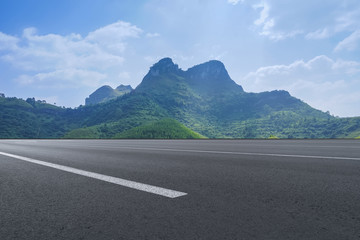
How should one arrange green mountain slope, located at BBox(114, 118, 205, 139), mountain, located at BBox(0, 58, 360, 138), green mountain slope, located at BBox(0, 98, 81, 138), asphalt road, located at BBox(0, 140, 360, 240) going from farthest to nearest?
green mountain slope, located at BBox(0, 98, 81, 138) < mountain, located at BBox(0, 58, 360, 138) < green mountain slope, located at BBox(114, 118, 205, 139) < asphalt road, located at BBox(0, 140, 360, 240)

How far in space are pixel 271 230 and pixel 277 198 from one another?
0.94 meters

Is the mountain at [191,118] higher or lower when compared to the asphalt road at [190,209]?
higher

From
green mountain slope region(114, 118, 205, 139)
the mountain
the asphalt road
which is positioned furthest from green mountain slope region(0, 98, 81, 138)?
the asphalt road

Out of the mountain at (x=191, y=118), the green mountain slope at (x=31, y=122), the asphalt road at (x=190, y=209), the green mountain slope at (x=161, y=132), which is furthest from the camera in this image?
the green mountain slope at (x=31, y=122)

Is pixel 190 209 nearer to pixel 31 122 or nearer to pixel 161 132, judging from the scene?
pixel 161 132

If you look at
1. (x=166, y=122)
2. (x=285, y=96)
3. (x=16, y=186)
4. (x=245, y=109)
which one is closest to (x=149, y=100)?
(x=166, y=122)

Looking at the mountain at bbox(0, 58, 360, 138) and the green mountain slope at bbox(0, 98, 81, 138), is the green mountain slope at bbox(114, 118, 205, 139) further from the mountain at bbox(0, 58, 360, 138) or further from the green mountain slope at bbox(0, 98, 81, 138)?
the green mountain slope at bbox(0, 98, 81, 138)

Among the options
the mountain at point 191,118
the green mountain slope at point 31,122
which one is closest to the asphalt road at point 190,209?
the mountain at point 191,118

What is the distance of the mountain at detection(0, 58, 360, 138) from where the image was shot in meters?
116

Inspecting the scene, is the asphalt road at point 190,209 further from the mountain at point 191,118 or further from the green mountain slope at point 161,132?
the mountain at point 191,118

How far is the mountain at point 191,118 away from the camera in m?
116

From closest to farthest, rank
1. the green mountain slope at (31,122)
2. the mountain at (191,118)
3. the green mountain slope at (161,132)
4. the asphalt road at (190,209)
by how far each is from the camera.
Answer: the asphalt road at (190,209)
the green mountain slope at (161,132)
the mountain at (191,118)
the green mountain slope at (31,122)

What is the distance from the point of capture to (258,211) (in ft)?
7.04

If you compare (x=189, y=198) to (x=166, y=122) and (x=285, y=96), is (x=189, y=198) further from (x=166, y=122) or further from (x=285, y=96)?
(x=285, y=96)
